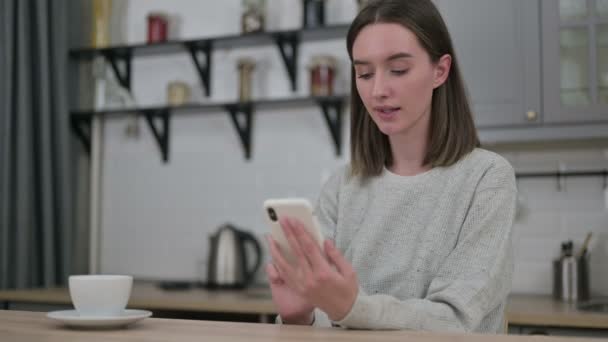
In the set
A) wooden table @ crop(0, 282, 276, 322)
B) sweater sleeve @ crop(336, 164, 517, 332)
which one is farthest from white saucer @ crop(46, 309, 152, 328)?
wooden table @ crop(0, 282, 276, 322)

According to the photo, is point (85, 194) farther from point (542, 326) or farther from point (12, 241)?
point (542, 326)

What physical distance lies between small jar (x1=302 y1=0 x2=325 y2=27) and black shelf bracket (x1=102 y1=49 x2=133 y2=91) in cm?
90

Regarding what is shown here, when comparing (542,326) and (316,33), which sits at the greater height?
(316,33)

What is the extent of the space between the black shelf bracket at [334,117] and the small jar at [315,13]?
0.32 metres

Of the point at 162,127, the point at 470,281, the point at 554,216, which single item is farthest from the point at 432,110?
the point at 162,127

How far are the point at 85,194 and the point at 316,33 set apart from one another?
1.35 metres

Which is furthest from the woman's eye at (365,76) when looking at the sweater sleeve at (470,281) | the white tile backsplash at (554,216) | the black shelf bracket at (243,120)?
the black shelf bracket at (243,120)

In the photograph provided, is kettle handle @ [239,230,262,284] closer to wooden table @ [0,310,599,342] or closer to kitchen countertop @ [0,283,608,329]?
kitchen countertop @ [0,283,608,329]

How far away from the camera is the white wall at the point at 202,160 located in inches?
122

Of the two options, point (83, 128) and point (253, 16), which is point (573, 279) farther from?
point (83, 128)

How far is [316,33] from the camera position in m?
3.02

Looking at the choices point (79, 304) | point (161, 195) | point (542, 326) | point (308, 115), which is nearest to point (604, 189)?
point (542, 326)

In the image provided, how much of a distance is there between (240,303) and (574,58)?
1.41 meters

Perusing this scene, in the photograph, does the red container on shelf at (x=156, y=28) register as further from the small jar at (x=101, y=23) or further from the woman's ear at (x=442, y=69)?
the woman's ear at (x=442, y=69)
